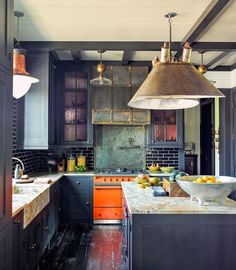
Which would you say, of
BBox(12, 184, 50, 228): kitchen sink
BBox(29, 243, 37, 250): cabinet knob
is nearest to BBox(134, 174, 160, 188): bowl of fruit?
BBox(12, 184, 50, 228): kitchen sink

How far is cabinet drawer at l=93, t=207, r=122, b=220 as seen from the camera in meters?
5.19

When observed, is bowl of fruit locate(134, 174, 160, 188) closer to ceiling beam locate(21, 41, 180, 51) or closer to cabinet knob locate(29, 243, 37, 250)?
cabinet knob locate(29, 243, 37, 250)

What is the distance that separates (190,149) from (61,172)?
15.2 ft

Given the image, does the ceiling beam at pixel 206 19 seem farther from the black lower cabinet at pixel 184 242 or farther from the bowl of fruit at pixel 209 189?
the black lower cabinet at pixel 184 242

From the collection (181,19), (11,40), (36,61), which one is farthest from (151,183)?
(36,61)

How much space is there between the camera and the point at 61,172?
534 centimetres

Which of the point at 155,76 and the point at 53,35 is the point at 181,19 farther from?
the point at 53,35

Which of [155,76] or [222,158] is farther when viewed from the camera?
[222,158]

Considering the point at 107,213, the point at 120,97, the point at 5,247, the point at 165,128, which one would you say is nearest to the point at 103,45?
the point at 120,97

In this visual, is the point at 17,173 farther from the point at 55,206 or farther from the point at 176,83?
the point at 176,83

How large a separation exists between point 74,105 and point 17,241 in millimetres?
3278

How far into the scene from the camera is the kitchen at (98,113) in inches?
126

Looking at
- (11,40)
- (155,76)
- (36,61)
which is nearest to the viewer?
(11,40)

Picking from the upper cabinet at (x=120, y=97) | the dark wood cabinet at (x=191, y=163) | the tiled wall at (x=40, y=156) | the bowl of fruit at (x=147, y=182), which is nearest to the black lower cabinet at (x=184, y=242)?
the bowl of fruit at (x=147, y=182)
